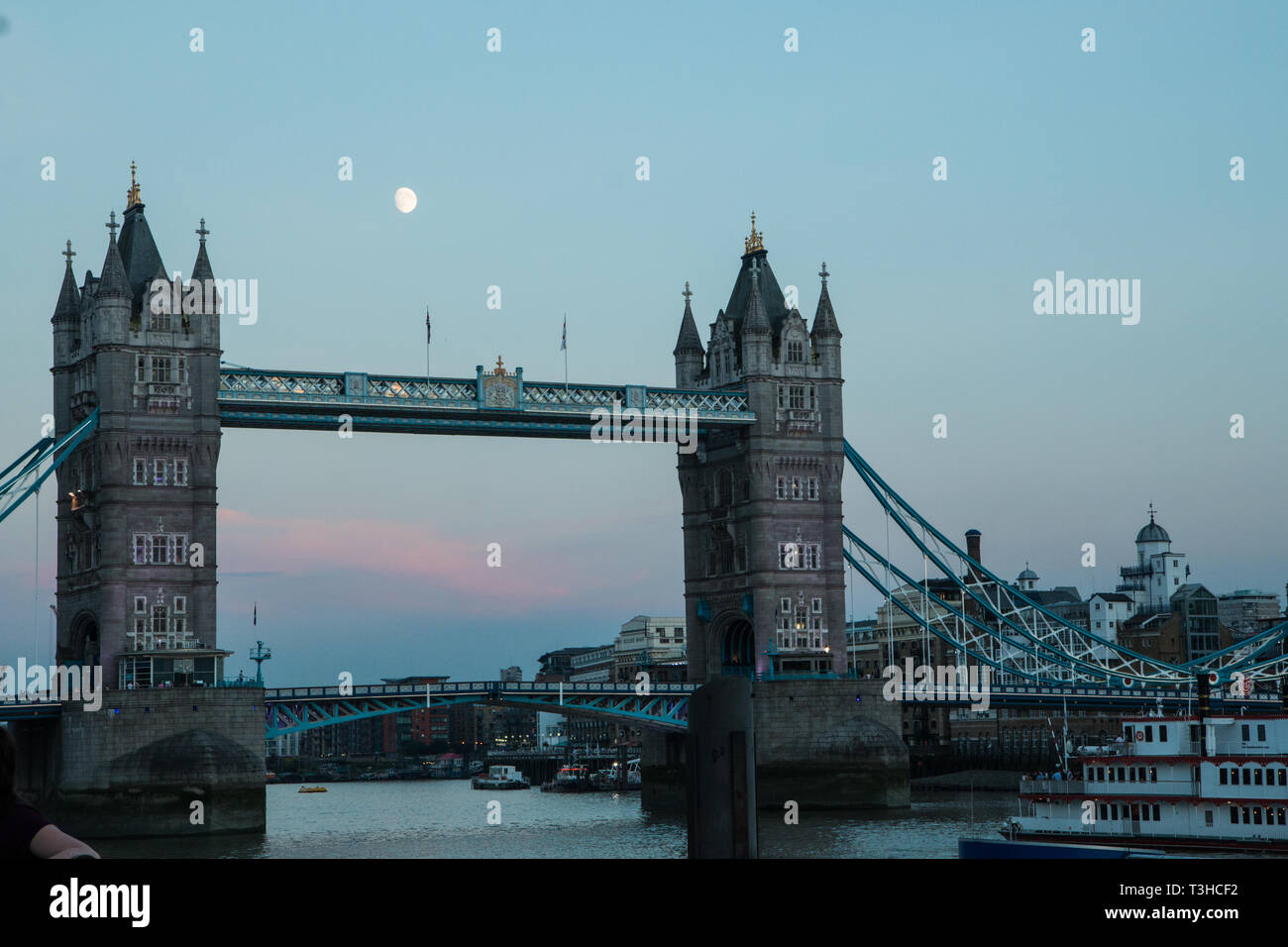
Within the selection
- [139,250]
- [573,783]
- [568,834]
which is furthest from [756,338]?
[573,783]

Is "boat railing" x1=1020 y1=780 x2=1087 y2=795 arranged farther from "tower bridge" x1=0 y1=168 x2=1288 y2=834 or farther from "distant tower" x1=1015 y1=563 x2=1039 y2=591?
"distant tower" x1=1015 y1=563 x2=1039 y2=591

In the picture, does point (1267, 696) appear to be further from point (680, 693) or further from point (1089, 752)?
point (1089, 752)

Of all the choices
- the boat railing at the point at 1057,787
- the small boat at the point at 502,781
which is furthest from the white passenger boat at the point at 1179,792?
the small boat at the point at 502,781

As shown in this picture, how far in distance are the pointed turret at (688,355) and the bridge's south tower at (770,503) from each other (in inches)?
72.0

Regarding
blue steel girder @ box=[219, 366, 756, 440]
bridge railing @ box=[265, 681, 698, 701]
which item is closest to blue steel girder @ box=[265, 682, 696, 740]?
bridge railing @ box=[265, 681, 698, 701]

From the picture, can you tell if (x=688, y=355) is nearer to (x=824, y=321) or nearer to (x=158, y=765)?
(x=824, y=321)

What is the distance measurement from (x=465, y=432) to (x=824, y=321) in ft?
65.0

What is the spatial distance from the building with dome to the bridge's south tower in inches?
2573

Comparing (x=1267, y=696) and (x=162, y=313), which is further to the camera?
(x=1267, y=696)

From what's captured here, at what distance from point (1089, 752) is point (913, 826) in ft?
58.1

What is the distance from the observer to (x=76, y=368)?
77312 mm

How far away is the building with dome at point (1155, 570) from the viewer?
149625 mm

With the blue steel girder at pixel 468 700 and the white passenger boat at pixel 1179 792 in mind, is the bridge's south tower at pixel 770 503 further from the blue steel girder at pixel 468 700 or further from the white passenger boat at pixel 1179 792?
the white passenger boat at pixel 1179 792

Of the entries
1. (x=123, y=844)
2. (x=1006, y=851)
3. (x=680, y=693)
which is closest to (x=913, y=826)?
(x=680, y=693)
